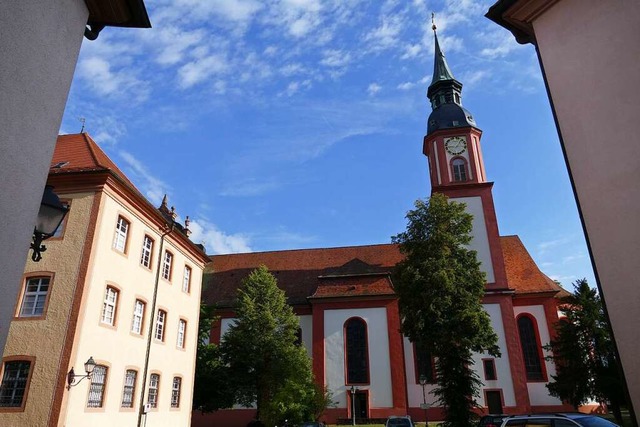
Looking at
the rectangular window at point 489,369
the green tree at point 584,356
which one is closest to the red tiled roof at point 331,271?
the green tree at point 584,356

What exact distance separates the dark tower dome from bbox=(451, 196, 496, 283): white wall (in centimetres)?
745

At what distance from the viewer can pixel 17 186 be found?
4.32 meters

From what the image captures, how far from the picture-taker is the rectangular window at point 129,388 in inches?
720

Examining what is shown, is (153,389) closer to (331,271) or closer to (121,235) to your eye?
(121,235)

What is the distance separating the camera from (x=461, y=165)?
40.2 meters

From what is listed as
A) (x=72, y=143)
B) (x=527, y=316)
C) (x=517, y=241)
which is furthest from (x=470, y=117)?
(x=72, y=143)

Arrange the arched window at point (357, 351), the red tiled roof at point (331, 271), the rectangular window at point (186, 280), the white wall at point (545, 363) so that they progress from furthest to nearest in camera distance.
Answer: the red tiled roof at point (331, 271)
the arched window at point (357, 351)
the white wall at point (545, 363)
the rectangular window at point (186, 280)

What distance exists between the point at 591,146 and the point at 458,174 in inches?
1375

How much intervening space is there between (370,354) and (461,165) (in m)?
18.0

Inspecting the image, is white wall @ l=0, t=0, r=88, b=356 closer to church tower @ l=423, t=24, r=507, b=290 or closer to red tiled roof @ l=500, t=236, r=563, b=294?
church tower @ l=423, t=24, r=507, b=290

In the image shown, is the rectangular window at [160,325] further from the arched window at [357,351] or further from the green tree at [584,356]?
the green tree at [584,356]

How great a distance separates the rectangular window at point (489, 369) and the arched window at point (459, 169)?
1511cm

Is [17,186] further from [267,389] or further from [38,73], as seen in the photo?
[267,389]

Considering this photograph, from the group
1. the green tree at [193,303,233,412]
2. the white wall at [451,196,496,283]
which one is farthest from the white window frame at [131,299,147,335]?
the white wall at [451,196,496,283]
